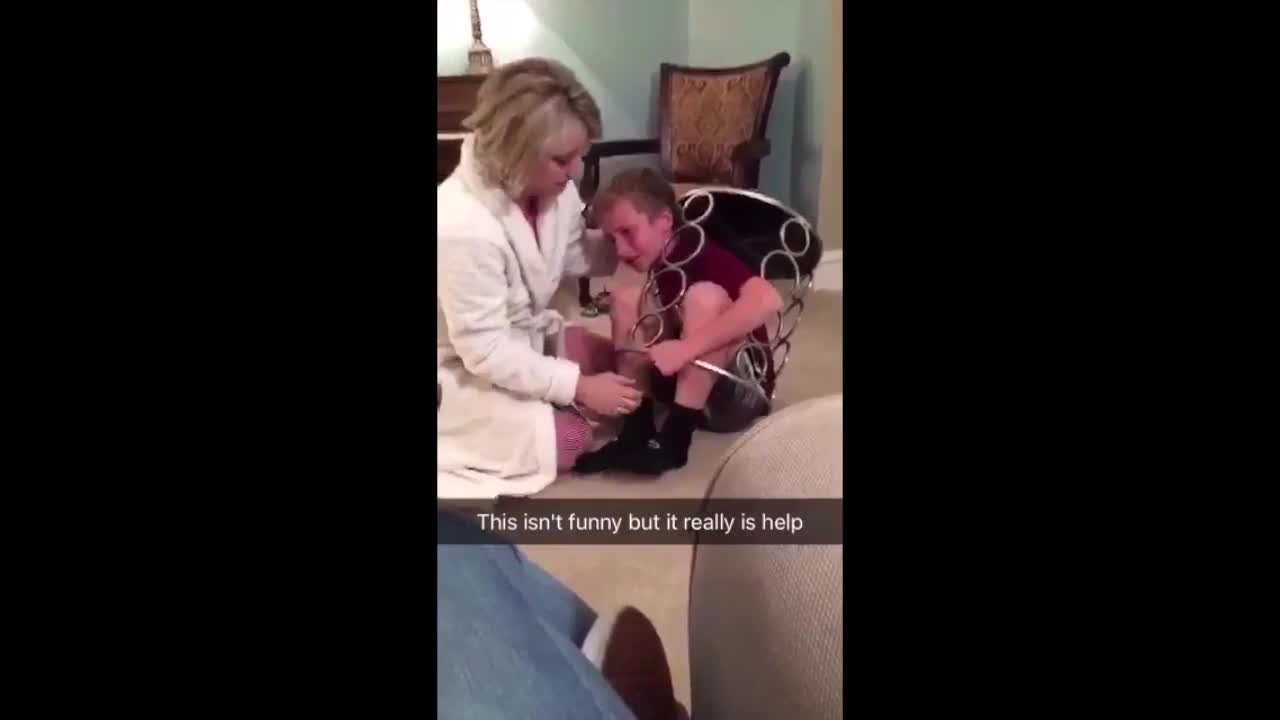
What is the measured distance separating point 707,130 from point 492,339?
172mm

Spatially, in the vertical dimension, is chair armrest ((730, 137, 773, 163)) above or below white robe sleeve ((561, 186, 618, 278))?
above

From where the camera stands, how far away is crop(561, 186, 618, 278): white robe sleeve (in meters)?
0.58

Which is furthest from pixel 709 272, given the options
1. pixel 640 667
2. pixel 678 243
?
pixel 640 667

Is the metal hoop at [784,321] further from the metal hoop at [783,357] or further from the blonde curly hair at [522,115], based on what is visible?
the blonde curly hair at [522,115]

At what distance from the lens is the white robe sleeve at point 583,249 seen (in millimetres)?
577

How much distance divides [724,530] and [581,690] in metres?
0.11

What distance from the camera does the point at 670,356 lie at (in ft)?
1.96

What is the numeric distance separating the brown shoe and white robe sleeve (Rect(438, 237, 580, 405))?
0.14 metres

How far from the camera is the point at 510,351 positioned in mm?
587

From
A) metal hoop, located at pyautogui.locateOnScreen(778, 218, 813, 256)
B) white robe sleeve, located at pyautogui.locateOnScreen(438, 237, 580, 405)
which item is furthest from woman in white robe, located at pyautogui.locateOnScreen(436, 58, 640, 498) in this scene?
metal hoop, located at pyautogui.locateOnScreen(778, 218, 813, 256)

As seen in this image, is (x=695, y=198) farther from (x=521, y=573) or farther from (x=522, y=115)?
(x=521, y=573)
